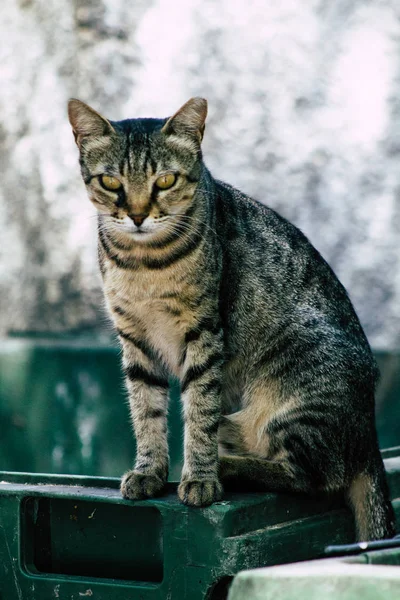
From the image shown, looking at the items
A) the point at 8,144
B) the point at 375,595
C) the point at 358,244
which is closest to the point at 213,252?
the point at 375,595

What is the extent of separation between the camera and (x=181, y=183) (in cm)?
264

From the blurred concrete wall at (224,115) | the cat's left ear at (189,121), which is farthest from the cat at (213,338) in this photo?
the blurred concrete wall at (224,115)

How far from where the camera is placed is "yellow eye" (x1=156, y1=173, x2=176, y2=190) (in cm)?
260

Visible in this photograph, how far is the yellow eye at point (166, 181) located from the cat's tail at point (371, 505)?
1.00 meters

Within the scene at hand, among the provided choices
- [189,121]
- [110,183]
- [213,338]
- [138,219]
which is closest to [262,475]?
[213,338]

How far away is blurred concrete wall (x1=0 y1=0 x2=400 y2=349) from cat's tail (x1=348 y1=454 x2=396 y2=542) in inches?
85.4

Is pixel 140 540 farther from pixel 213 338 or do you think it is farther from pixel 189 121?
pixel 189 121

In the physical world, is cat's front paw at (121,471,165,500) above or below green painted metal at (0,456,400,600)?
above

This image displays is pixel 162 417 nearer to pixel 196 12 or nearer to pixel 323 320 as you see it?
pixel 323 320

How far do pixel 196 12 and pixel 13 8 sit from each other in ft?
3.91

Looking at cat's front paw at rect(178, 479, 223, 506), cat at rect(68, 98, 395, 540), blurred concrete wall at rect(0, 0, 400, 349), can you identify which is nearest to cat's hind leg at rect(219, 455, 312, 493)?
cat at rect(68, 98, 395, 540)

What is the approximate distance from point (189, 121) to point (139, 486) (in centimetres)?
104

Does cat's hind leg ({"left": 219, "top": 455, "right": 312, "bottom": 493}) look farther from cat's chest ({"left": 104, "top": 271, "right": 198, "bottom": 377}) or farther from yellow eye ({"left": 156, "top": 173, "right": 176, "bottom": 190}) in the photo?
yellow eye ({"left": 156, "top": 173, "right": 176, "bottom": 190})

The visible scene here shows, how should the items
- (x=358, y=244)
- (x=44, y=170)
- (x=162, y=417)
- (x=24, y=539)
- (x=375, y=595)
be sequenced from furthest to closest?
(x=44, y=170)
(x=358, y=244)
(x=162, y=417)
(x=24, y=539)
(x=375, y=595)
